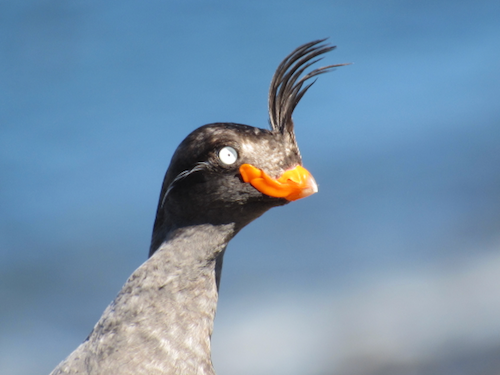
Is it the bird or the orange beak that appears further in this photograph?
the orange beak

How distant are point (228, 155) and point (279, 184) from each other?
0.38m

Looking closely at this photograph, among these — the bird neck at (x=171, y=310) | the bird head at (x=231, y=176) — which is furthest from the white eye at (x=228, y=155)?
the bird neck at (x=171, y=310)

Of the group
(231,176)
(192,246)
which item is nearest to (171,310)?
(192,246)

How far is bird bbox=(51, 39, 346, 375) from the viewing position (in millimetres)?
3170

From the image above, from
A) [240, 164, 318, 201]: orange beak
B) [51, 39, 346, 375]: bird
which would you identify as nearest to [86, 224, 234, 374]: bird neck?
[51, 39, 346, 375]: bird

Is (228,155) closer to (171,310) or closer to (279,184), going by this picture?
(279,184)

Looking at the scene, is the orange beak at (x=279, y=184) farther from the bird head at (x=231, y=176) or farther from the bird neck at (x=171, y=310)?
the bird neck at (x=171, y=310)

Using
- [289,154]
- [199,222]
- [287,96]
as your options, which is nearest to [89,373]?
[199,222]

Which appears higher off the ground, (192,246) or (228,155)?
(228,155)

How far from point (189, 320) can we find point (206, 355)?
0.84ft

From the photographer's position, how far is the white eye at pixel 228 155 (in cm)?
332

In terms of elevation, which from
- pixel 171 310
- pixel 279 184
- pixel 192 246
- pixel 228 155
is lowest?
pixel 171 310

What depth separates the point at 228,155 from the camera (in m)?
3.33

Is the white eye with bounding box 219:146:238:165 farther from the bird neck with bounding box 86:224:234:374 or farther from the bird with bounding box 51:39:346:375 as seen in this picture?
the bird neck with bounding box 86:224:234:374
